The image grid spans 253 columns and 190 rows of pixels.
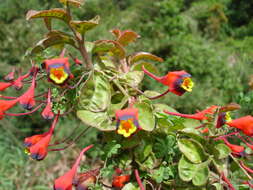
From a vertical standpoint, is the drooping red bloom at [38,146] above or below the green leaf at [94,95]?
below

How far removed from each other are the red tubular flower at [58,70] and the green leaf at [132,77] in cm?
18

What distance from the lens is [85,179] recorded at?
0.66 m

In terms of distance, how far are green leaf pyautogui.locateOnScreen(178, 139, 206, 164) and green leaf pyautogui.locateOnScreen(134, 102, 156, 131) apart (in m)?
0.09

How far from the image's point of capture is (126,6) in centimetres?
541

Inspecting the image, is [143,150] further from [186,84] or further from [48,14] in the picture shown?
[48,14]

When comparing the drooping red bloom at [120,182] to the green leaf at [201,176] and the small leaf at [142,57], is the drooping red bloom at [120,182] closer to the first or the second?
the green leaf at [201,176]

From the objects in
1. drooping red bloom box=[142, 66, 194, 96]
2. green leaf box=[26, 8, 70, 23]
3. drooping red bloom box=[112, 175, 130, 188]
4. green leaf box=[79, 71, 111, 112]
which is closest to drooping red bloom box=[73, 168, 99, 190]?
drooping red bloom box=[112, 175, 130, 188]

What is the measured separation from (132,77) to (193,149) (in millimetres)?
240

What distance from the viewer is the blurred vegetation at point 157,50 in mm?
2914

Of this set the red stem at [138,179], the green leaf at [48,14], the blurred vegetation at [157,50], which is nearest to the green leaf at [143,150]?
the red stem at [138,179]

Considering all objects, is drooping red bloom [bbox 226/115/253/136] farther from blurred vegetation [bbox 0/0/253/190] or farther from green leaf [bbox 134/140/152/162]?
blurred vegetation [bbox 0/0/253/190]

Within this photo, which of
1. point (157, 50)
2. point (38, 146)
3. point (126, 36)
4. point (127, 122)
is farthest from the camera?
point (157, 50)

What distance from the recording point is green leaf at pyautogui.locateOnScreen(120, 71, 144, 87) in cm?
71

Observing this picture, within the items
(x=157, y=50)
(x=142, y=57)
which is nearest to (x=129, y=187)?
(x=142, y=57)
